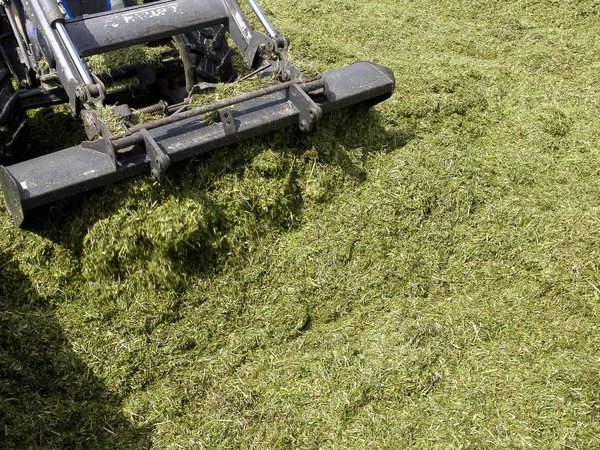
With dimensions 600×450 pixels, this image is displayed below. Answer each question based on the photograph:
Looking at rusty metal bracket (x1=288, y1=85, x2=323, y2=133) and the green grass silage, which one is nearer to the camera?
the green grass silage

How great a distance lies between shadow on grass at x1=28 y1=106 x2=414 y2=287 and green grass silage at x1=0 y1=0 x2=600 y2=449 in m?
0.01

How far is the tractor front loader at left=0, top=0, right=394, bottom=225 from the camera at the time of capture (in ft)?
11.9

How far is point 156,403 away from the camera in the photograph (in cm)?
339

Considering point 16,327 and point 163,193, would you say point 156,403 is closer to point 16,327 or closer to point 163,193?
point 16,327

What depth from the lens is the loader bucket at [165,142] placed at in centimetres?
355

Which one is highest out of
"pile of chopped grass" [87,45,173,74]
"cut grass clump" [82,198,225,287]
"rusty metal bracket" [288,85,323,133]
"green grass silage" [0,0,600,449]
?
"pile of chopped grass" [87,45,173,74]

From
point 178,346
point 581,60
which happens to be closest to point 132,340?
point 178,346

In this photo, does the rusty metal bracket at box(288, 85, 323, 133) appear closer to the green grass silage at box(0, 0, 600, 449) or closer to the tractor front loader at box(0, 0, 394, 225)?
the tractor front loader at box(0, 0, 394, 225)

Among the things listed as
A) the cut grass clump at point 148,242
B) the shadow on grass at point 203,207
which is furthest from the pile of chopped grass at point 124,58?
the cut grass clump at point 148,242

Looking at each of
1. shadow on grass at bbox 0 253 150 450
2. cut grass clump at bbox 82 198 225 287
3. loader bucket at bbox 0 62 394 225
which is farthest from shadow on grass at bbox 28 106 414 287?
shadow on grass at bbox 0 253 150 450

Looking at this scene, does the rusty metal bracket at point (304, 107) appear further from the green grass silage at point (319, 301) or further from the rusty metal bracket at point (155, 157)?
the rusty metal bracket at point (155, 157)

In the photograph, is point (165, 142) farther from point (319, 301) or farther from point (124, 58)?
point (124, 58)

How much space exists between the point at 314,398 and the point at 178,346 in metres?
0.89

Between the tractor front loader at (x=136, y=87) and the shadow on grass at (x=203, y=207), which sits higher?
the tractor front loader at (x=136, y=87)
